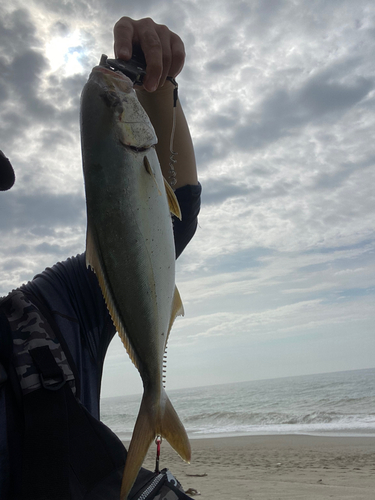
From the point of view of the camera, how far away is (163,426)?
4.51 feet

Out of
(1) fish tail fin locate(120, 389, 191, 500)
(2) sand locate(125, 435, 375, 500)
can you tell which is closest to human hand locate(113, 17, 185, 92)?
(1) fish tail fin locate(120, 389, 191, 500)

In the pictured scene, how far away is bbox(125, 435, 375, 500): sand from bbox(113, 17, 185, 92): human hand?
5652mm

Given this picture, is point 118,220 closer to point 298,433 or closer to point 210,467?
point 210,467

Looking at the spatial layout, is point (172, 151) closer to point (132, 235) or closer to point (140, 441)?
point (132, 235)

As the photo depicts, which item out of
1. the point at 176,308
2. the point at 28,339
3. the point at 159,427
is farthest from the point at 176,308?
the point at 28,339

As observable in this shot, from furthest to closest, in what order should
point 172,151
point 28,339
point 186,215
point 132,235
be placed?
point 186,215 → point 172,151 → point 28,339 → point 132,235

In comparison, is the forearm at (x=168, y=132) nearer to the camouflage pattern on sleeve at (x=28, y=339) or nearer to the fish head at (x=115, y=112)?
the fish head at (x=115, y=112)

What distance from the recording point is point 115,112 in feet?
4.19

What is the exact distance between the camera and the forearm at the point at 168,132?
1.87m

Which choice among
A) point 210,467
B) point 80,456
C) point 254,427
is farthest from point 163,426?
point 254,427

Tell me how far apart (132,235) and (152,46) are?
32.1 inches

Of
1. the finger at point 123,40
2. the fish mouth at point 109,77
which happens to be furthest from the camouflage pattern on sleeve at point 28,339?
the finger at point 123,40

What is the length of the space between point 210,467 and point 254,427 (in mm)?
8230

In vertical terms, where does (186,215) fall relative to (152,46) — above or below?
below
